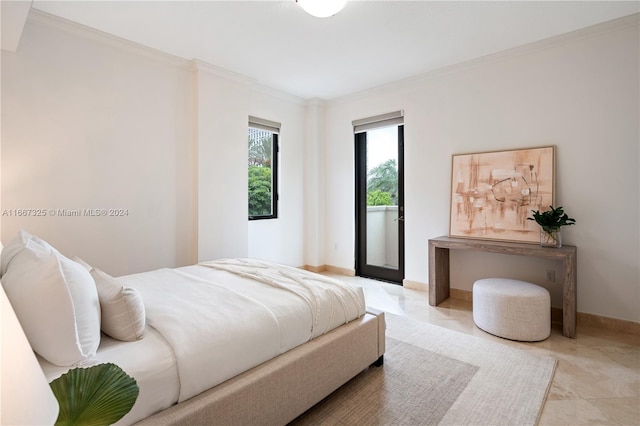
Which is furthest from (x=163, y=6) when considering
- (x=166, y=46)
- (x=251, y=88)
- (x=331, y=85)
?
(x=331, y=85)

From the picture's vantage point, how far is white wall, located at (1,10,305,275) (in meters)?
2.52

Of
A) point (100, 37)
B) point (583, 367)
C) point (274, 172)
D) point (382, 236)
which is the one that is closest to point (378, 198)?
point (382, 236)

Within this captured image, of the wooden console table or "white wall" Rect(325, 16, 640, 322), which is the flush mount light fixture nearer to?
"white wall" Rect(325, 16, 640, 322)

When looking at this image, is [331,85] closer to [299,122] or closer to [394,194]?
[299,122]

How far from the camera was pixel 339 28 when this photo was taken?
108 inches

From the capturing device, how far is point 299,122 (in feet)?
15.8

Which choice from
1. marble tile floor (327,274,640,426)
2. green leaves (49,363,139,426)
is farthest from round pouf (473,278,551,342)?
green leaves (49,363,139,426)

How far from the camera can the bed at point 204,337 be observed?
1.12 m

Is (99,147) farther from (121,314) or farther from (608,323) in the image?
(608,323)

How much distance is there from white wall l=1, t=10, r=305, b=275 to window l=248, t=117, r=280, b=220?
217 mm

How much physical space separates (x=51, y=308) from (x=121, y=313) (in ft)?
0.97

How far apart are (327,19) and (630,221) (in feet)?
10.2

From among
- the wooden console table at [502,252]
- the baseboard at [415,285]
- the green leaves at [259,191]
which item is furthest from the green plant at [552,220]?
the green leaves at [259,191]

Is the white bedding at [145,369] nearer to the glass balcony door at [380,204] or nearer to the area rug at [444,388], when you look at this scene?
the area rug at [444,388]
